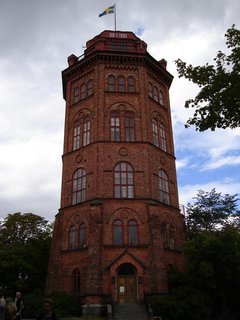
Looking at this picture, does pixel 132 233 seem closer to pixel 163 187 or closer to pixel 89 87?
pixel 163 187

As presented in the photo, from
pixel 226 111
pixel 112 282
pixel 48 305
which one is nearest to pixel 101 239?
pixel 112 282

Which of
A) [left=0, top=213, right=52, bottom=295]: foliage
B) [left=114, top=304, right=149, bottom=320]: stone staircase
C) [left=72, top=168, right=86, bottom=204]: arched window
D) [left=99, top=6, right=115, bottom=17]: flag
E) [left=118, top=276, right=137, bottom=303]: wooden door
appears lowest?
[left=114, top=304, right=149, bottom=320]: stone staircase

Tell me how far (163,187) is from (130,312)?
40.1ft

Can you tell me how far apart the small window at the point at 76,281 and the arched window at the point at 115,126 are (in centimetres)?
1240

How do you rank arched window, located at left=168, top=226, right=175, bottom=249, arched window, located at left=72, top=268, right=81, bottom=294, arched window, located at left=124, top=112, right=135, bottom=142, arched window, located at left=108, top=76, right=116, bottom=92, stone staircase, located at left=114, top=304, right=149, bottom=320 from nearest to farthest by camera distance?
stone staircase, located at left=114, top=304, right=149, bottom=320 → arched window, located at left=72, top=268, right=81, bottom=294 → arched window, located at left=168, top=226, right=175, bottom=249 → arched window, located at left=124, top=112, right=135, bottom=142 → arched window, located at left=108, top=76, right=116, bottom=92

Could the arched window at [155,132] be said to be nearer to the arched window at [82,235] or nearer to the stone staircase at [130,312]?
the arched window at [82,235]

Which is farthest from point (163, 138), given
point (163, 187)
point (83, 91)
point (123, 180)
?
point (83, 91)

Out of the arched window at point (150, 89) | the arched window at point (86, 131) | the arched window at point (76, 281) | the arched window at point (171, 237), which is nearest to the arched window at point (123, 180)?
the arched window at point (86, 131)

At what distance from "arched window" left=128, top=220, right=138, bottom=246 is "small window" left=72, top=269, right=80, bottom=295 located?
5.13 m

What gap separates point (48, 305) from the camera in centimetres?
767

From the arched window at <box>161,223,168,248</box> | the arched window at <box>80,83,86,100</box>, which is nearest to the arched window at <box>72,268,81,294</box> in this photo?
the arched window at <box>161,223,168,248</box>

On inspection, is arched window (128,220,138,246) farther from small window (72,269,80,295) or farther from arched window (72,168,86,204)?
small window (72,269,80,295)

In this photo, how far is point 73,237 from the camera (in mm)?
31500

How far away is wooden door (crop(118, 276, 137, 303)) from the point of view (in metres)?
27.7
